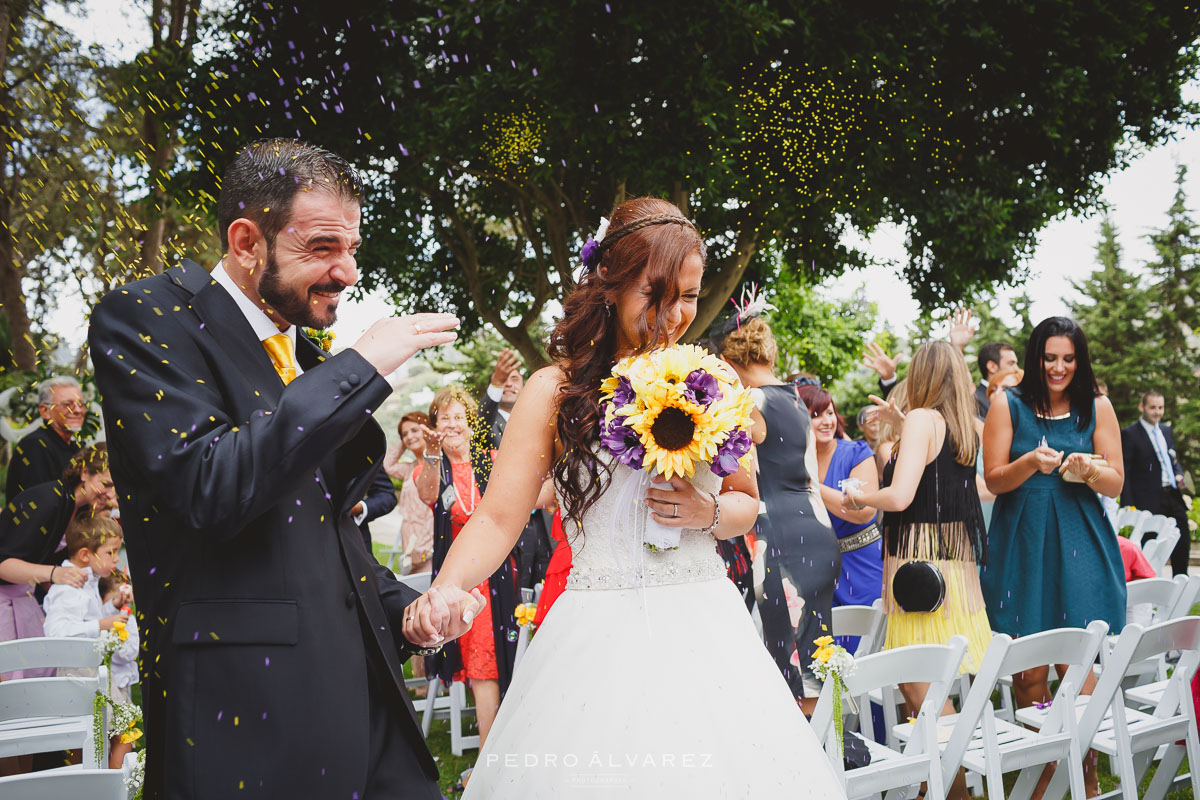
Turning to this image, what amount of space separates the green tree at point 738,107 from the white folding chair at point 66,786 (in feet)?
23.0

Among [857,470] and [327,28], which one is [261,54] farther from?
[857,470]

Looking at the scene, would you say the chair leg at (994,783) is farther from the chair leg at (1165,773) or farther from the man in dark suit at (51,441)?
the man in dark suit at (51,441)

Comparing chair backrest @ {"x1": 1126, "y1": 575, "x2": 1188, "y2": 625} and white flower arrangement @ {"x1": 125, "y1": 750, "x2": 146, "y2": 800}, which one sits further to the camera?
chair backrest @ {"x1": 1126, "y1": 575, "x2": 1188, "y2": 625}

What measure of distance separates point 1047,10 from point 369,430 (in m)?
9.78

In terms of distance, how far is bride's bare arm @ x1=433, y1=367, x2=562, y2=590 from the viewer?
247 cm

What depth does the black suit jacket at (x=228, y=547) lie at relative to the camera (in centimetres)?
154

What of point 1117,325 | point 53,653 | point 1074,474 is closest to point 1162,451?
point 1074,474

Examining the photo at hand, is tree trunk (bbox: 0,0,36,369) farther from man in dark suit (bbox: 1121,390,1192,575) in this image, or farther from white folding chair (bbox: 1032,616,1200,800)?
man in dark suit (bbox: 1121,390,1192,575)

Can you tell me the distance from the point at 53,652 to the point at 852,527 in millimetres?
4493

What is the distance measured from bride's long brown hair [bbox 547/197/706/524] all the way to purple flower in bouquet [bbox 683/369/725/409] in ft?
0.91

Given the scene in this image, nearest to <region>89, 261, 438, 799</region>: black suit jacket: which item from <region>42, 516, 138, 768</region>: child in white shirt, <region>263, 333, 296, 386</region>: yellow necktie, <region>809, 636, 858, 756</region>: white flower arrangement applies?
<region>263, 333, 296, 386</region>: yellow necktie

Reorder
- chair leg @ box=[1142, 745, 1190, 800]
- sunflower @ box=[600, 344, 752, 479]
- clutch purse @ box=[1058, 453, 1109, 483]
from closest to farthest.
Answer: sunflower @ box=[600, 344, 752, 479] → chair leg @ box=[1142, 745, 1190, 800] → clutch purse @ box=[1058, 453, 1109, 483]

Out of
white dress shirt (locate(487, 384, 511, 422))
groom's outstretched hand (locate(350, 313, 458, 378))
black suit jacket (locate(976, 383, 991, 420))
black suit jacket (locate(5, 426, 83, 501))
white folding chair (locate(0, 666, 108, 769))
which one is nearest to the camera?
groom's outstretched hand (locate(350, 313, 458, 378))

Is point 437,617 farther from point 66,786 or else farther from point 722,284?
point 722,284
